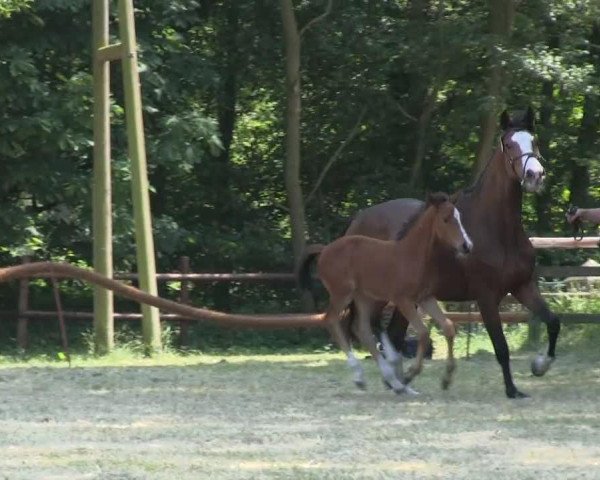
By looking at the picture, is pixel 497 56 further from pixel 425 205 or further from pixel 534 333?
pixel 425 205

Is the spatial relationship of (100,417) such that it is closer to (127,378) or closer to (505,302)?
(127,378)

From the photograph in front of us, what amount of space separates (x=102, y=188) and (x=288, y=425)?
9.46 m

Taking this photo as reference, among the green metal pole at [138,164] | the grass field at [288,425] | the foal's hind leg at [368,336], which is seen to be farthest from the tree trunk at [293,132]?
the foal's hind leg at [368,336]

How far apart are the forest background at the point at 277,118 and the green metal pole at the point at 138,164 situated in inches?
75.2

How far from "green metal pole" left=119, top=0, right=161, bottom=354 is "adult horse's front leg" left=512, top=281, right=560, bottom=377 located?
732 centimetres

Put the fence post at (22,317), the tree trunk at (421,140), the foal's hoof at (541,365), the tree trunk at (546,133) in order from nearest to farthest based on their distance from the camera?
the foal's hoof at (541,365) < the fence post at (22,317) < the tree trunk at (546,133) < the tree trunk at (421,140)

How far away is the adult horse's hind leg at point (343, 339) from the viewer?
12.2 m

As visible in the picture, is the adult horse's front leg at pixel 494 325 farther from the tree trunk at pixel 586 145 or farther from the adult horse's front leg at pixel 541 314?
the tree trunk at pixel 586 145

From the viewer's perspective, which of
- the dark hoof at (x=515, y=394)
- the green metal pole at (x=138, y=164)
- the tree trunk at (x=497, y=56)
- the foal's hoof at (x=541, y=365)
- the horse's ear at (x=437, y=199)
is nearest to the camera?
the dark hoof at (x=515, y=394)

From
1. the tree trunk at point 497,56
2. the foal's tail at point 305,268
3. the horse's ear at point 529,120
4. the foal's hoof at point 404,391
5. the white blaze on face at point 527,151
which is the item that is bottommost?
the foal's hoof at point 404,391

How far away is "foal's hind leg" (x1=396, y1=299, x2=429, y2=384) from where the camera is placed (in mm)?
11562

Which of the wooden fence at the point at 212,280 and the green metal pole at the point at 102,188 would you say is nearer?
the wooden fence at the point at 212,280

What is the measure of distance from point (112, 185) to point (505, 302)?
19.9 feet

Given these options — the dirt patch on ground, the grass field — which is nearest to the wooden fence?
the grass field
